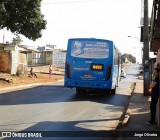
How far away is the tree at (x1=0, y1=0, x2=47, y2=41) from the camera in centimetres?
3111

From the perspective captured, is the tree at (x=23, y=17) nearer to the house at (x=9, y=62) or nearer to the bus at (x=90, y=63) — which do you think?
the house at (x=9, y=62)

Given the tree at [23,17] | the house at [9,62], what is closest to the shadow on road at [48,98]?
the tree at [23,17]

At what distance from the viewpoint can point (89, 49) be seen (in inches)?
825

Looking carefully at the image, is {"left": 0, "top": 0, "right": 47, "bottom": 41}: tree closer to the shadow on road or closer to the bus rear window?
the shadow on road

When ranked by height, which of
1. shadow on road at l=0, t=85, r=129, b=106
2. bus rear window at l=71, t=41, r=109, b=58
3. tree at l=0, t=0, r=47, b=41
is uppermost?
tree at l=0, t=0, r=47, b=41

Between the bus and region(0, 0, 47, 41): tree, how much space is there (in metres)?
10.7

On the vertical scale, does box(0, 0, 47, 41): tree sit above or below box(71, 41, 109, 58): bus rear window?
above

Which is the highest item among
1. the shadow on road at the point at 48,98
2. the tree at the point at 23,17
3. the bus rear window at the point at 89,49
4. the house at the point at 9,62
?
the tree at the point at 23,17

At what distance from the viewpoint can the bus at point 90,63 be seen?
20828 millimetres

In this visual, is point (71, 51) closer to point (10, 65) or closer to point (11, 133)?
point (11, 133)

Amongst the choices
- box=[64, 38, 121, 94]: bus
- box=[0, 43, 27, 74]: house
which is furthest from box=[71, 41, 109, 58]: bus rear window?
box=[0, 43, 27, 74]: house

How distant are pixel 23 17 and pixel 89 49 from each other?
1323 centimetres

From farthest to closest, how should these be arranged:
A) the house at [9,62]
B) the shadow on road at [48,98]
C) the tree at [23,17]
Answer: the house at [9,62]
the tree at [23,17]
the shadow on road at [48,98]

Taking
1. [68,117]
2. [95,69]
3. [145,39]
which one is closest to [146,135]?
[68,117]
